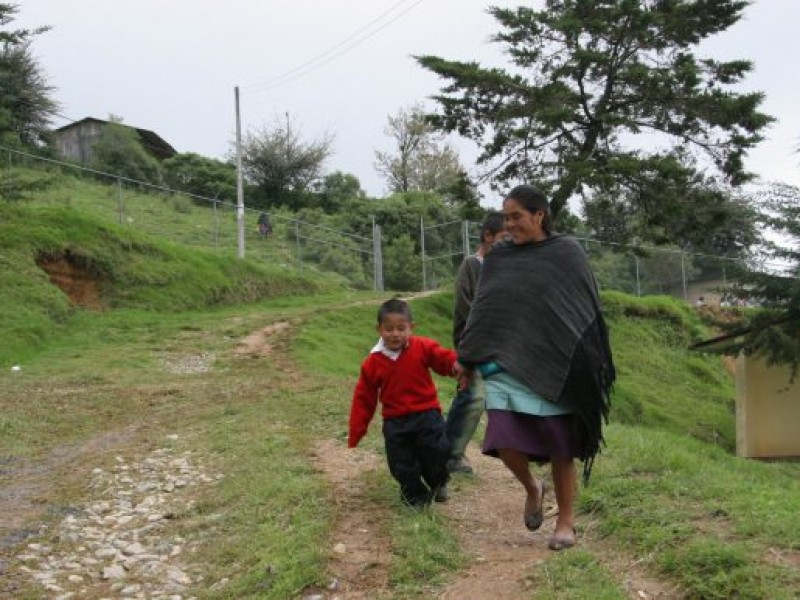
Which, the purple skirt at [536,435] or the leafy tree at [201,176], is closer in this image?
the purple skirt at [536,435]

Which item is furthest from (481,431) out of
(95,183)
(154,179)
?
(154,179)

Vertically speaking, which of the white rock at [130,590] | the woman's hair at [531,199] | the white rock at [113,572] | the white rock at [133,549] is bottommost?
the white rock at [133,549]

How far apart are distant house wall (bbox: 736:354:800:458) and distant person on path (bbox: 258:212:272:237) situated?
57.7 feet

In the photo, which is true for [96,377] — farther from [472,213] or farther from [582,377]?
[472,213]

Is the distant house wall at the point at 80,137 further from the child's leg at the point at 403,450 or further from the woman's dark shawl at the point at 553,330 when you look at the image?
the woman's dark shawl at the point at 553,330

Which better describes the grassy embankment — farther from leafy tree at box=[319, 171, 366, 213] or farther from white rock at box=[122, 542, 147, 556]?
leafy tree at box=[319, 171, 366, 213]

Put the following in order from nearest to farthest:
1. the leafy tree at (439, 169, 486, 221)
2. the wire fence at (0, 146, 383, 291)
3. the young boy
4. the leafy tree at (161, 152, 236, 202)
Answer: the young boy
the leafy tree at (439, 169, 486, 221)
the wire fence at (0, 146, 383, 291)
the leafy tree at (161, 152, 236, 202)

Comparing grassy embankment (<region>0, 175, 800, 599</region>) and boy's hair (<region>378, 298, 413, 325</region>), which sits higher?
boy's hair (<region>378, 298, 413, 325</region>)

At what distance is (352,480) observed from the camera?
5.58 metres

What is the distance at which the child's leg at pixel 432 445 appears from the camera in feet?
15.4

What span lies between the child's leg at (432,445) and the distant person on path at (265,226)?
25439 millimetres

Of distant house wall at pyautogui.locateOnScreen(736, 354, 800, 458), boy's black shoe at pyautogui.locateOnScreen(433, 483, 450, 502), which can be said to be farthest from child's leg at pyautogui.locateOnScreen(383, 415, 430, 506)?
distant house wall at pyautogui.locateOnScreen(736, 354, 800, 458)

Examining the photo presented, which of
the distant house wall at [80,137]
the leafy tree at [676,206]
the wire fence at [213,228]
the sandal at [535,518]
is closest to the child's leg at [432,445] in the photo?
the sandal at [535,518]

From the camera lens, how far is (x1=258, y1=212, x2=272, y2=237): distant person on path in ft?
97.1
